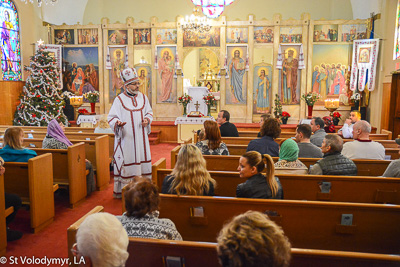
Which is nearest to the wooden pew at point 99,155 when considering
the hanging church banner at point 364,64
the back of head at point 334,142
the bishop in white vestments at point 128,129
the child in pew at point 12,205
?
the bishop in white vestments at point 128,129

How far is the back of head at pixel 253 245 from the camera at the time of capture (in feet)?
4.33

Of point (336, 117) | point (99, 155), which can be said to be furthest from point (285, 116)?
point (99, 155)

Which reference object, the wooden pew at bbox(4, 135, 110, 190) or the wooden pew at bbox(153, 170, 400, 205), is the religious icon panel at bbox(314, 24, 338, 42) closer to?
the wooden pew at bbox(4, 135, 110, 190)

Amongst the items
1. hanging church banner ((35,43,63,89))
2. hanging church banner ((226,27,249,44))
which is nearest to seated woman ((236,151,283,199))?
hanging church banner ((226,27,249,44))

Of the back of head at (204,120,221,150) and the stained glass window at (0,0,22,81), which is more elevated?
the stained glass window at (0,0,22,81)

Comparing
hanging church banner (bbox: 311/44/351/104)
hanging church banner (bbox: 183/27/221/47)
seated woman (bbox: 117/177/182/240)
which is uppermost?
hanging church banner (bbox: 183/27/221/47)

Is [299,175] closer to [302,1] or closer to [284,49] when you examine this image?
[284,49]

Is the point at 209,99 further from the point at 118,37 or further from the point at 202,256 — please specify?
the point at 202,256

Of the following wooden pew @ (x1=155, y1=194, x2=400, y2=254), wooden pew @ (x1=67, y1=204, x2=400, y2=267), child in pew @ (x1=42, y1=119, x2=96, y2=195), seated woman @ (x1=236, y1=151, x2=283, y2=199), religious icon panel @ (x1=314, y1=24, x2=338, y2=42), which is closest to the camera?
wooden pew @ (x1=67, y1=204, x2=400, y2=267)

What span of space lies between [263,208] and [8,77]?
38.9 ft

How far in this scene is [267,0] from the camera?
14.1 meters

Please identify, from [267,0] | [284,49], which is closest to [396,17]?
[284,49]

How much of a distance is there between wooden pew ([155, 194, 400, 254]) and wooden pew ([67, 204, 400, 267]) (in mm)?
905

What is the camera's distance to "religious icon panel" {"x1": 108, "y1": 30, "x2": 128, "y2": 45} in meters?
13.4
